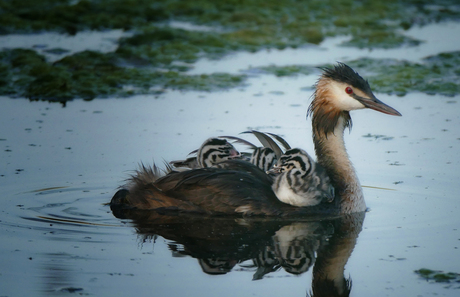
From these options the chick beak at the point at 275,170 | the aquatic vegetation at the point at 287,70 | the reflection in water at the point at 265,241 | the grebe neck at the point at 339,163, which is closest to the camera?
the reflection in water at the point at 265,241

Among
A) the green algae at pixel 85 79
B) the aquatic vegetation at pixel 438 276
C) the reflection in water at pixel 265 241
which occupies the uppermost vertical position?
the green algae at pixel 85 79

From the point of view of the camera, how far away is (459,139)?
A: 9.16m

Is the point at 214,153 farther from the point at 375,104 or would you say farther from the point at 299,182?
the point at 375,104

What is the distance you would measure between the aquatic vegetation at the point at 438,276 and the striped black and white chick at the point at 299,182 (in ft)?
5.18

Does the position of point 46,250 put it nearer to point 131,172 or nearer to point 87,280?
point 87,280

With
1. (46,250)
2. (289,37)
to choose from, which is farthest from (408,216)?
(289,37)

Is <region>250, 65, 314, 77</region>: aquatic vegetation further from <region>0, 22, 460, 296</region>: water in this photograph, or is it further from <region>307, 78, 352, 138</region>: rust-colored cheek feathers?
<region>307, 78, 352, 138</region>: rust-colored cheek feathers

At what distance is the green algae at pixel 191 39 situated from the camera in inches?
452

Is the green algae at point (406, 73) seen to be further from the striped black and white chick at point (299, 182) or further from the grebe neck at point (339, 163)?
the striped black and white chick at point (299, 182)

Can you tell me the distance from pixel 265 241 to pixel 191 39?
8286 mm

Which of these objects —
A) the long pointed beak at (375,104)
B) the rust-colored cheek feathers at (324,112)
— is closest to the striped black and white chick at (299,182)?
the rust-colored cheek feathers at (324,112)

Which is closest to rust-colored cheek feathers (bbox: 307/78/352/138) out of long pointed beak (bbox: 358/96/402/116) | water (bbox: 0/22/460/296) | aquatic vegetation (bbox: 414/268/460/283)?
long pointed beak (bbox: 358/96/402/116)

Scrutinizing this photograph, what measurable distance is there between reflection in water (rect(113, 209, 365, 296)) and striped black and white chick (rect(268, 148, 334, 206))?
0.19 meters

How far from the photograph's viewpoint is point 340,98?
754cm
